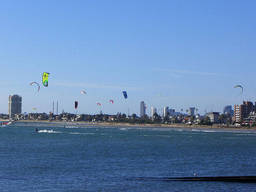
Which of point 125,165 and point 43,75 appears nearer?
point 125,165

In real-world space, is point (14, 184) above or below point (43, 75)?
below

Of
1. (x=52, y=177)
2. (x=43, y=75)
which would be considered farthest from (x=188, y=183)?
(x=43, y=75)

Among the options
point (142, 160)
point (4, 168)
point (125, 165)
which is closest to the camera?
point (4, 168)

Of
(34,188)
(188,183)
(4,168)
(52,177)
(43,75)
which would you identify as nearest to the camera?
(34,188)

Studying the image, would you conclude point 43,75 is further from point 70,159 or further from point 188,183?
point 188,183

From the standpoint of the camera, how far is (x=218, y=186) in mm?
41219

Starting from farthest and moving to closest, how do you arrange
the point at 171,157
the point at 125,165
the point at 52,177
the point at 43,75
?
1. the point at 43,75
2. the point at 171,157
3. the point at 125,165
4. the point at 52,177

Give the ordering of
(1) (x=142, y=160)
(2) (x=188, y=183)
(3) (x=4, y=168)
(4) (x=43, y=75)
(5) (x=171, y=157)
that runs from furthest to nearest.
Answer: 1. (4) (x=43, y=75)
2. (5) (x=171, y=157)
3. (1) (x=142, y=160)
4. (3) (x=4, y=168)
5. (2) (x=188, y=183)

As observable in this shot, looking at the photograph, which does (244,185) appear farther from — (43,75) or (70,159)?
(43,75)

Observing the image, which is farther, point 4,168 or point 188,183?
point 4,168

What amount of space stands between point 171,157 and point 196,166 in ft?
35.6

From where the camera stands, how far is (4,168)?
51.5m

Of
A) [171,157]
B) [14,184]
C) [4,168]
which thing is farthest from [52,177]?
[171,157]

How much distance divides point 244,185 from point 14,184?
17.6 metres
